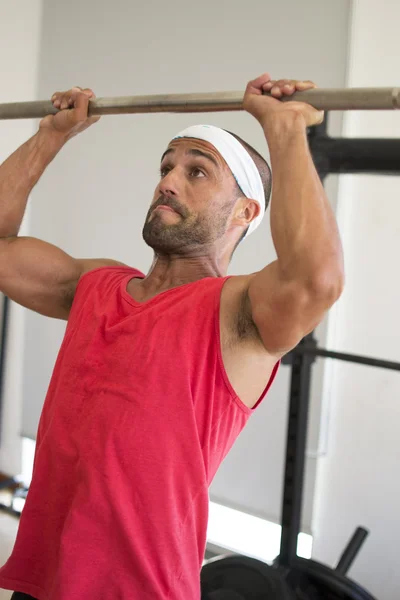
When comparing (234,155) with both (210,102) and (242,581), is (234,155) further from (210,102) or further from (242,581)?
(242,581)

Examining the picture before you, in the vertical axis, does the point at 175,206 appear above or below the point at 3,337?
above

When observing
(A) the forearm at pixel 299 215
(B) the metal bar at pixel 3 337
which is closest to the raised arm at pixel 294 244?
(A) the forearm at pixel 299 215

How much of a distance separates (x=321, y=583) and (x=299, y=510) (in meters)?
0.20

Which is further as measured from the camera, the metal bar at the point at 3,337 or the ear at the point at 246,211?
the metal bar at the point at 3,337

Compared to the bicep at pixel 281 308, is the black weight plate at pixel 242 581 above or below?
below

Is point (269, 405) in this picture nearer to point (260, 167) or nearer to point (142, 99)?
point (260, 167)

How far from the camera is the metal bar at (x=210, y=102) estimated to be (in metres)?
1.08

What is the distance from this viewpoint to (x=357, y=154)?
61.0 inches

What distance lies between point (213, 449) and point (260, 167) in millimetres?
789

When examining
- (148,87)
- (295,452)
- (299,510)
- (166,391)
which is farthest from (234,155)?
(148,87)

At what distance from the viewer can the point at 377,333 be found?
237 centimetres

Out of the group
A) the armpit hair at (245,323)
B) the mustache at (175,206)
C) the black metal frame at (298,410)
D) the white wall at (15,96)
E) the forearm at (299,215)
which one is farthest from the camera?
the white wall at (15,96)

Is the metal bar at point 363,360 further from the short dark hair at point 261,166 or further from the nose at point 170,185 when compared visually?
the nose at point 170,185

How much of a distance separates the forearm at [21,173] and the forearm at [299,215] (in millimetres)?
763
